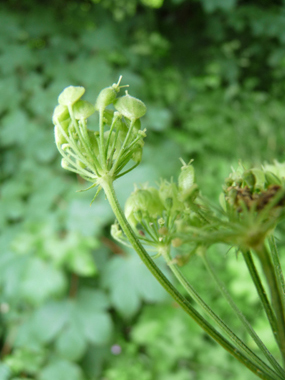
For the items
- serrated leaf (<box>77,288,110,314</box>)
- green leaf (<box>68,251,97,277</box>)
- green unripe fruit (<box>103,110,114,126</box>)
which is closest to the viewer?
green unripe fruit (<box>103,110,114,126</box>)

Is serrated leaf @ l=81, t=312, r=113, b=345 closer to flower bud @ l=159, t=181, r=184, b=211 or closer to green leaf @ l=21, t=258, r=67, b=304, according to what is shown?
green leaf @ l=21, t=258, r=67, b=304

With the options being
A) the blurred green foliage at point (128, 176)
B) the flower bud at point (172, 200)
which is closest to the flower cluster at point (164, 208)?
the flower bud at point (172, 200)

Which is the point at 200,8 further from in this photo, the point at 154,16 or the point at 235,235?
the point at 235,235

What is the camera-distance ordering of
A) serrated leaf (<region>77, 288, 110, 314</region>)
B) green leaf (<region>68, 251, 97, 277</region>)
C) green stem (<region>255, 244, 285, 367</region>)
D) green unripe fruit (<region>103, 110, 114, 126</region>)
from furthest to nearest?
serrated leaf (<region>77, 288, 110, 314</region>), green leaf (<region>68, 251, 97, 277</region>), green unripe fruit (<region>103, 110, 114, 126</region>), green stem (<region>255, 244, 285, 367</region>)

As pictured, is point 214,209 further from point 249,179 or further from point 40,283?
point 40,283

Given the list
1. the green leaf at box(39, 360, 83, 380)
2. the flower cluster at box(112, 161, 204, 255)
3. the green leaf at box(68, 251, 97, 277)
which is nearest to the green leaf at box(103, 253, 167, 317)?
the green leaf at box(68, 251, 97, 277)

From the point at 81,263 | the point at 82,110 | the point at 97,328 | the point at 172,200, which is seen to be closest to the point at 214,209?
the point at 172,200

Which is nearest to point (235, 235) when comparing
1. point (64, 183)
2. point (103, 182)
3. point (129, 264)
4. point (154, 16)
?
point (103, 182)
